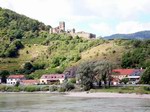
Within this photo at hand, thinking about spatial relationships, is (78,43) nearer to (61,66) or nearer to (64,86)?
(61,66)

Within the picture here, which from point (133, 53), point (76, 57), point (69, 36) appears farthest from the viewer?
point (69, 36)

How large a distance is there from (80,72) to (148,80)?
51.2 feet

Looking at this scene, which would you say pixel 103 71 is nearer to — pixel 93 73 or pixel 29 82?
pixel 93 73

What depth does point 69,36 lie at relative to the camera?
175250mm

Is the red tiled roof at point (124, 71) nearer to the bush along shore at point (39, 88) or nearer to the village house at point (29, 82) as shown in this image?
the bush along shore at point (39, 88)

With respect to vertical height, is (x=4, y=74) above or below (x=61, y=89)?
above

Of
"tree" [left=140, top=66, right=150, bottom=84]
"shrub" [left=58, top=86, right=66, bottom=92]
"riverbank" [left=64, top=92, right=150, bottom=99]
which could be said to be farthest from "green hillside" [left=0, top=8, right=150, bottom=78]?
"riverbank" [left=64, top=92, right=150, bottom=99]

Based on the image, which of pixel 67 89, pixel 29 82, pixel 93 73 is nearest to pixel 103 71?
pixel 93 73

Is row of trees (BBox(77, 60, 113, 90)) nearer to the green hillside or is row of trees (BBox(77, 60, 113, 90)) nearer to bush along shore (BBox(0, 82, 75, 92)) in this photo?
bush along shore (BBox(0, 82, 75, 92))

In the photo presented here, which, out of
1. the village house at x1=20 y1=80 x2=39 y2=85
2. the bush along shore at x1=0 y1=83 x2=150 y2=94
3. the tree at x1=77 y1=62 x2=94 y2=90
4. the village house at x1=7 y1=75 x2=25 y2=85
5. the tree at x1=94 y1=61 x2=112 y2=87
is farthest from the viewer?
the village house at x1=7 y1=75 x2=25 y2=85

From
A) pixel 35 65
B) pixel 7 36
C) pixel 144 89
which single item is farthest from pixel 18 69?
pixel 144 89

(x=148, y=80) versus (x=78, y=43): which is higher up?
(x=78, y=43)

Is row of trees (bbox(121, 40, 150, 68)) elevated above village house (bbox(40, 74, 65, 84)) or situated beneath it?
elevated above

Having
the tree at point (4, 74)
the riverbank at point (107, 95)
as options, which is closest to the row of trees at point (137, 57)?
the riverbank at point (107, 95)
